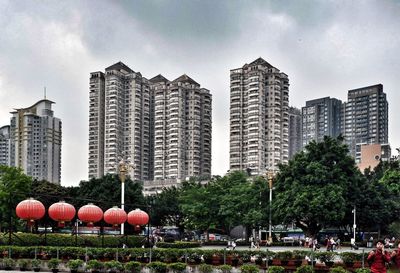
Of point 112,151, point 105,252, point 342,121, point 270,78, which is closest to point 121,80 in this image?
point 112,151

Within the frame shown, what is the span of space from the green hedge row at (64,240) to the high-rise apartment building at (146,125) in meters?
59.6

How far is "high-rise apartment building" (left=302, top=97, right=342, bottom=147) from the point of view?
137 m

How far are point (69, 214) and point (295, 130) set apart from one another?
120 metres

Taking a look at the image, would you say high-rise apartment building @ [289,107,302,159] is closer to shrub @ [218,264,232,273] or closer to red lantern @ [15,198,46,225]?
red lantern @ [15,198,46,225]

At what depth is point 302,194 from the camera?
45.3 meters

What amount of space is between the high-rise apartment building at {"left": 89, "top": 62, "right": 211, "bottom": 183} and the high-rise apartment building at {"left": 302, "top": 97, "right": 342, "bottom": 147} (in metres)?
43.1

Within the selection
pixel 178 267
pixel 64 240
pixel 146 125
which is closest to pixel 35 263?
pixel 178 267

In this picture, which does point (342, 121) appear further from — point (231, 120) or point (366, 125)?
point (231, 120)

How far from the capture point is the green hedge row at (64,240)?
3069 centimetres

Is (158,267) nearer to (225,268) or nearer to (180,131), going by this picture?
(225,268)

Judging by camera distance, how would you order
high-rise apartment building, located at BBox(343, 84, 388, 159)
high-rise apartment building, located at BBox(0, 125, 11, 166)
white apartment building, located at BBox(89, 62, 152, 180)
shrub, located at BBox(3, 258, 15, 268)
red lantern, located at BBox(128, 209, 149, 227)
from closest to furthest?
shrub, located at BBox(3, 258, 15, 268)
red lantern, located at BBox(128, 209, 149, 227)
white apartment building, located at BBox(89, 62, 152, 180)
high-rise apartment building, located at BBox(0, 125, 11, 166)
high-rise apartment building, located at BBox(343, 84, 388, 159)

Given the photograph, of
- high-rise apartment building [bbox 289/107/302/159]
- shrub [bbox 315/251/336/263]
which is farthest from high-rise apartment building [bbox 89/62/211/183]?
shrub [bbox 315/251/336/263]

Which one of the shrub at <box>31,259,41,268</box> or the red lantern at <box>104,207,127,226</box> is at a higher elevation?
the red lantern at <box>104,207,127,226</box>

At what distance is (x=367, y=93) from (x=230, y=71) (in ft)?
159
